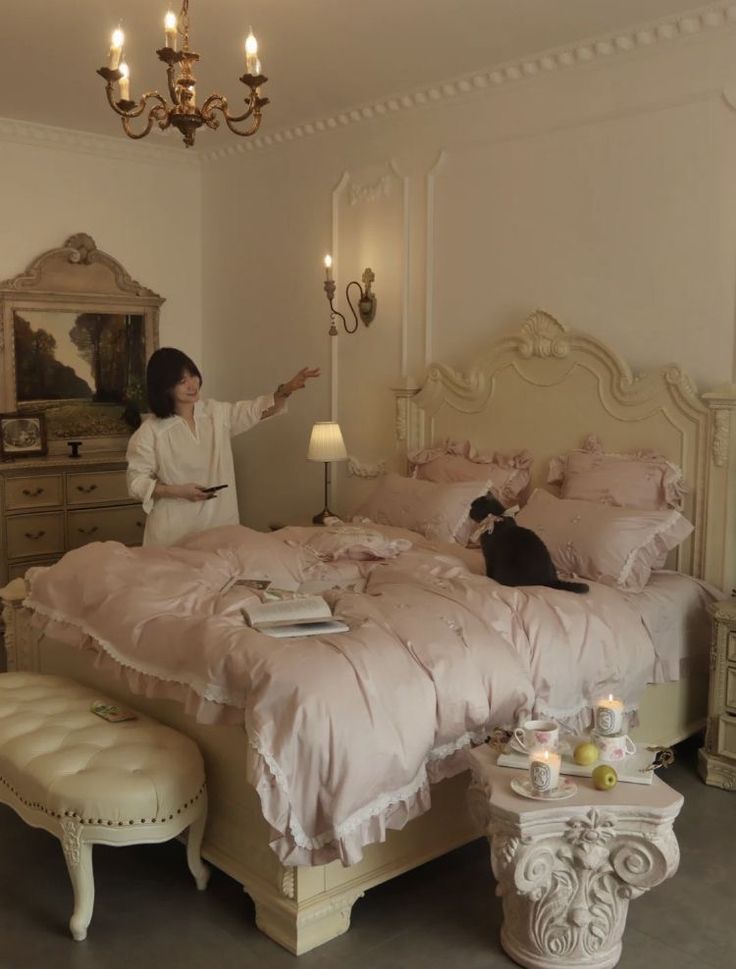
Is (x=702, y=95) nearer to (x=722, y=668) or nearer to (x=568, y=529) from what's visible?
(x=568, y=529)

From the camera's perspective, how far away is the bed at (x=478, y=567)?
274 centimetres

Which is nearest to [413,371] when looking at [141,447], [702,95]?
[141,447]

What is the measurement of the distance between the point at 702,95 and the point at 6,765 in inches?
139

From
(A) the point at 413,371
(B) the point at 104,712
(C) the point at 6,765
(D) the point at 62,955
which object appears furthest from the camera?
(A) the point at 413,371

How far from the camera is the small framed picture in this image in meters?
5.86

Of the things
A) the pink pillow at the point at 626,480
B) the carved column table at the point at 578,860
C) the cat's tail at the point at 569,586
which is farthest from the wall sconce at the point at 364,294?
the carved column table at the point at 578,860

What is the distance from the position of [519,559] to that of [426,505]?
3.42 ft

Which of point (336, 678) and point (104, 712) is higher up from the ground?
point (336, 678)

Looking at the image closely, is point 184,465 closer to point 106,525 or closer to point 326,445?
point 326,445

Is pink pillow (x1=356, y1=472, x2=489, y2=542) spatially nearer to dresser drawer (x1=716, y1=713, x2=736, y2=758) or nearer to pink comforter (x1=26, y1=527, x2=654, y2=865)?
pink comforter (x1=26, y1=527, x2=654, y2=865)

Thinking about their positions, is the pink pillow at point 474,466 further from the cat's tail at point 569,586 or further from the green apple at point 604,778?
the green apple at point 604,778

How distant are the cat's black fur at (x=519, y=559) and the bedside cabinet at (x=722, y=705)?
1.84ft

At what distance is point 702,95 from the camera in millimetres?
3988

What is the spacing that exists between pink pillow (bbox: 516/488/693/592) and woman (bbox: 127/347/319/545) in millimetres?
1555
